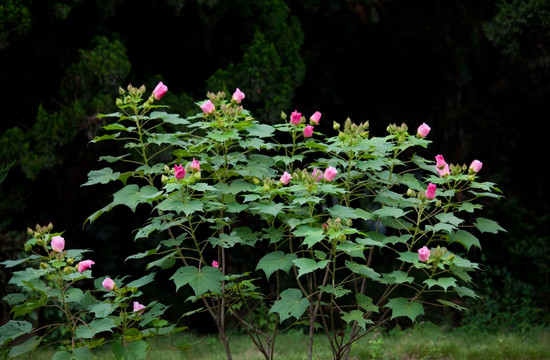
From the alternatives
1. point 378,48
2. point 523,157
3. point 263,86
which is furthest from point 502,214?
point 263,86

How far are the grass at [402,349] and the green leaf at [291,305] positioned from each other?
159 cm

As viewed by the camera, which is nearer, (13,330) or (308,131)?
(13,330)

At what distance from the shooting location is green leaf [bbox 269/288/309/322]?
10.5ft

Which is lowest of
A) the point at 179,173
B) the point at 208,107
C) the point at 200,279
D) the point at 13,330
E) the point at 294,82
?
the point at 13,330

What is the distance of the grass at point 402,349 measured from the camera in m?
5.15

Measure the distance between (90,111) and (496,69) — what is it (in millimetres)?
5230

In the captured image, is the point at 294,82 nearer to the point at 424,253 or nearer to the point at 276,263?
the point at 276,263

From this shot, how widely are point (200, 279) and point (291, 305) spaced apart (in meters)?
0.49

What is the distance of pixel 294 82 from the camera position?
6496mm

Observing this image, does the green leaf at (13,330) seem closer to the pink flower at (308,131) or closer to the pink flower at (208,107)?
the pink flower at (208,107)

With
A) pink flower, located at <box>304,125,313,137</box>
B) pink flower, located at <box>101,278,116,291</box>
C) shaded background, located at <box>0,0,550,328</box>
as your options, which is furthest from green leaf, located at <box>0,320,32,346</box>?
shaded background, located at <box>0,0,550,328</box>

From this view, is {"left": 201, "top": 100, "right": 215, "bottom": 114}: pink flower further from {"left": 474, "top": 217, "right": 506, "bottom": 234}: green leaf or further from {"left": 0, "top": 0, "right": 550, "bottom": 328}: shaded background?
{"left": 0, "top": 0, "right": 550, "bottom": 328}: shaded background

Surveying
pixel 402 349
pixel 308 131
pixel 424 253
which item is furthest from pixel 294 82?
pixel 424 253

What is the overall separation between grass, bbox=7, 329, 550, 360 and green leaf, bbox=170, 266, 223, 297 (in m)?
1.58
